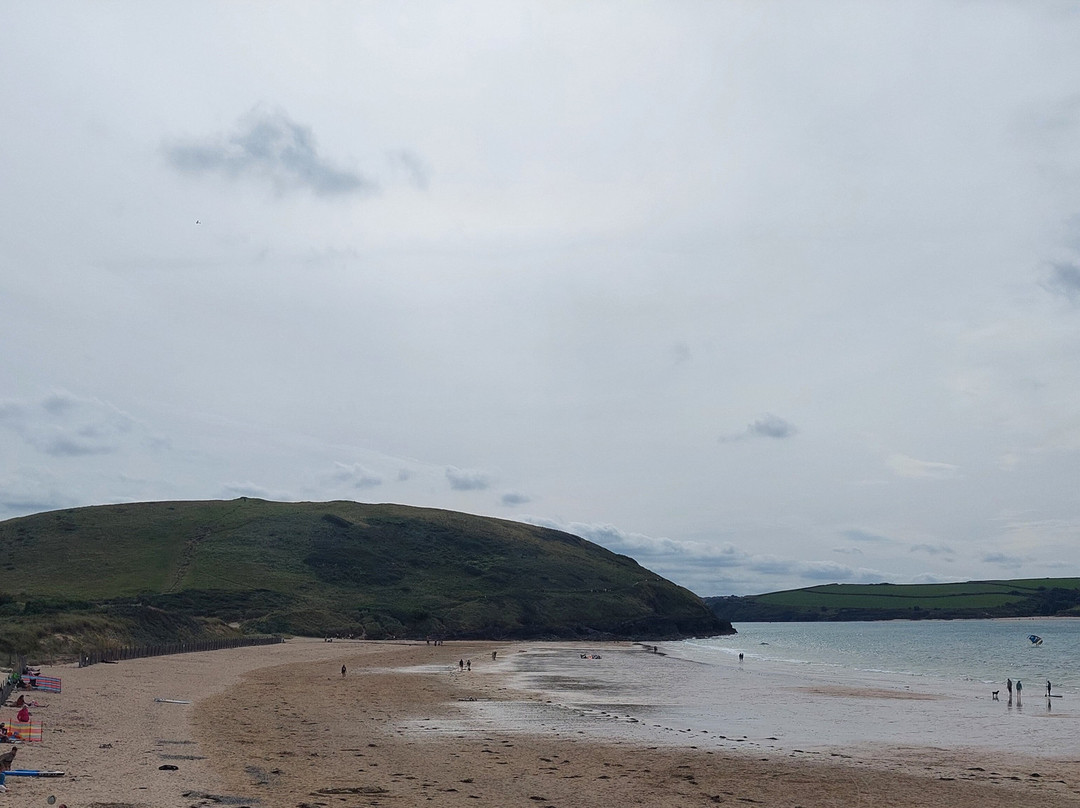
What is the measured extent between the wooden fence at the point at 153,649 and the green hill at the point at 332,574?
4.63 metres

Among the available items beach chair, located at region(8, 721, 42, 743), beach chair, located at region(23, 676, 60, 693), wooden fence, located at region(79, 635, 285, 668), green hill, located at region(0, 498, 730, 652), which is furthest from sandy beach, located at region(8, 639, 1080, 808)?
green hill, located at region(0, 498, 730, 652)

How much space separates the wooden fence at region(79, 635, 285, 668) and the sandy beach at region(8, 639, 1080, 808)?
29.1ft

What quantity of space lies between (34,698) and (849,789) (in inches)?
1098

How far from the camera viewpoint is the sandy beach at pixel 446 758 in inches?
787

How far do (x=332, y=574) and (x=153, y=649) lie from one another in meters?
77.1

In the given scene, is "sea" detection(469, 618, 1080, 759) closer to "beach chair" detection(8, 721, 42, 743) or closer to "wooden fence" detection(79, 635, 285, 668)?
"beach chair" detection(8, 721, 42, 743)

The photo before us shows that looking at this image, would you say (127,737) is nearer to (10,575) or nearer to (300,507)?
(10,575)

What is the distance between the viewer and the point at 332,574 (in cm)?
14175

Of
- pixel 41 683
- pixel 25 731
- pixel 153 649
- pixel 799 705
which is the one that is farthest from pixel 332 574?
pixel 25 731

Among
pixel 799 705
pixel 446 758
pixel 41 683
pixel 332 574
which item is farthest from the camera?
pixel 332 574

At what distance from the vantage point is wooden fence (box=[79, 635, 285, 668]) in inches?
2158

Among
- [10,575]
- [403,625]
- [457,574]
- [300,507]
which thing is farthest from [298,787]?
[300,507]

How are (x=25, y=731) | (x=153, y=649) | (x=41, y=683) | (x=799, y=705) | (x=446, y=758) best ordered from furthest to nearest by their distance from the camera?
(x=153, y=649), (x=799, y=705), (x=41, y=683), (x=446, y=758), (x=25, y=731)

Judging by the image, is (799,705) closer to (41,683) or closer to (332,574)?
(41,683)
